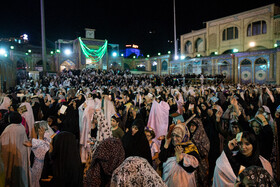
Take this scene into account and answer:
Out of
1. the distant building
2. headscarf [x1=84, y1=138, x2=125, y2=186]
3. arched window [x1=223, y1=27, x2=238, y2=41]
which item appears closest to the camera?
headscarf [x1=84, y1=138, x2=125, y2=186]

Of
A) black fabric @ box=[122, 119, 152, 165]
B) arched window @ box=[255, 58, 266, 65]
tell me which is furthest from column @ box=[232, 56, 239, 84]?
black fabric @ box=[122, 119, 152, 165]

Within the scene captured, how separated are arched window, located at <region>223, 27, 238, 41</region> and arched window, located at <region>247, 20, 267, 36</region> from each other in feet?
6.46

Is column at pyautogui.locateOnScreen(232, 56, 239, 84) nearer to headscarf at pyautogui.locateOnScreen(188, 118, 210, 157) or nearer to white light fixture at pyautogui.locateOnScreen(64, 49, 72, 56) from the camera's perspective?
headscarf at pyautogui.locateOnScreen(188, 118, 210, 157)

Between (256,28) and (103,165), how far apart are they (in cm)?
3434

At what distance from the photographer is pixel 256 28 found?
99.8 ft

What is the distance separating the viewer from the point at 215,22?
34.8m

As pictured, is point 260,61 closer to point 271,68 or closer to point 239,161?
point 271,68

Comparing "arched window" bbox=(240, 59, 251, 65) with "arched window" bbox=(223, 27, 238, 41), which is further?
"arched window" bbox=(223, 27, 238, 41)

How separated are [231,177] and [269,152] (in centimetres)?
188

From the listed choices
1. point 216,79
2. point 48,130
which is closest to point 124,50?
point 216,79

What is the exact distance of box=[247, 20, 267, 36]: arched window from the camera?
29.6m

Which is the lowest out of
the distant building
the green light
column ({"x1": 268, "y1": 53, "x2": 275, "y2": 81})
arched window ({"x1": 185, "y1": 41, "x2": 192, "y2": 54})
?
column ({"x1": 268, "y1": 53, "x2": 275, "y2": 81})

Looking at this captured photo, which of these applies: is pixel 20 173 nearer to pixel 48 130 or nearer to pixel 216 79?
pixel 48 130

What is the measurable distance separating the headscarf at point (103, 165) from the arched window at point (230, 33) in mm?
35177
